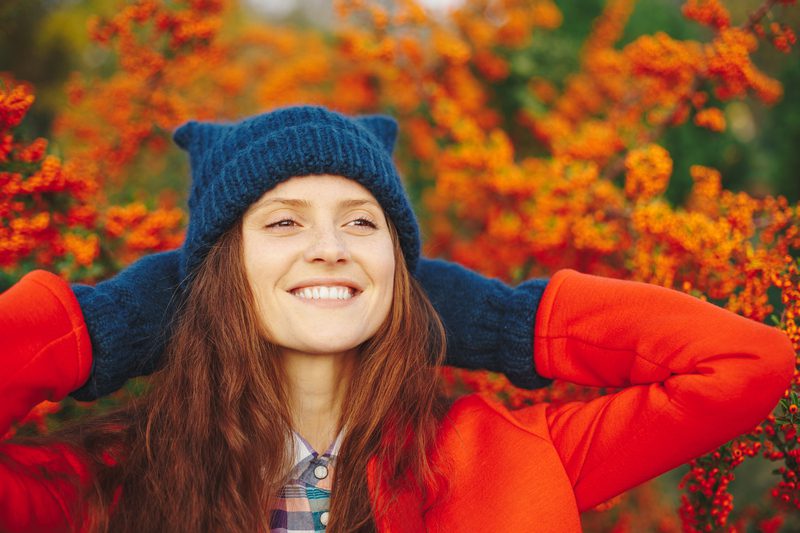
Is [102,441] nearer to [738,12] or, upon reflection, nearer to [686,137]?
[686,137]

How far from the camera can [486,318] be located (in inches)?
79.1

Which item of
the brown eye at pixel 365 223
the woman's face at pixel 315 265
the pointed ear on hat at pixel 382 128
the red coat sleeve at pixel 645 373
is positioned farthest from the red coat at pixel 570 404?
the pointed ear on hat at pixel 382 128

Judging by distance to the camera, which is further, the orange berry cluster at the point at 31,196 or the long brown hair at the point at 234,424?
the orange berry cluster at the point at 31,196

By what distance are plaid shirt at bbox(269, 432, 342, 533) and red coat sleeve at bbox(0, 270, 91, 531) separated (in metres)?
0.53

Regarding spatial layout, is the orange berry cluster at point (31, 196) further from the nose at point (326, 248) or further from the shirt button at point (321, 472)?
the shirt button at point (321, 472)

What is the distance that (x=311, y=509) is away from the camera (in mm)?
1885

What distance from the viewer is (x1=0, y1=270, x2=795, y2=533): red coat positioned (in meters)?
1.58

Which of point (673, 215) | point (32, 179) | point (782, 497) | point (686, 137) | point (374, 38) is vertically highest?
point (374, 38)

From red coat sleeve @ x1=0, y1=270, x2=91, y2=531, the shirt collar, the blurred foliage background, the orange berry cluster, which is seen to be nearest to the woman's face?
the shirt collar

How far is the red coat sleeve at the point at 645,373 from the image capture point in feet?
5.19

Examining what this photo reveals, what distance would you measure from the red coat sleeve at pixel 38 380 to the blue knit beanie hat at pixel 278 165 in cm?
40

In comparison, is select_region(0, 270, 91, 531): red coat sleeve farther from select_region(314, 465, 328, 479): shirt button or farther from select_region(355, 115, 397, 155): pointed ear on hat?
select_region(355, 115, 397, 155): pointed ear on hat

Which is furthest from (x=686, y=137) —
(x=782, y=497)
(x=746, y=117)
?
(x=746, y=117)

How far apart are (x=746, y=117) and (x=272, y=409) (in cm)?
571
